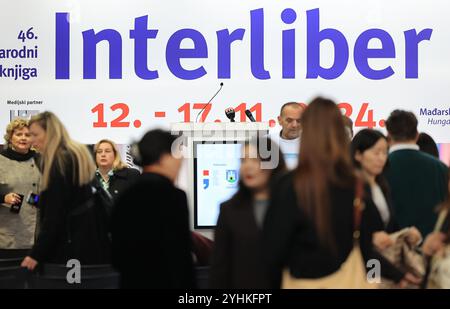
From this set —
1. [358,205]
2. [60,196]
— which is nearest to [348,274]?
[358,205]

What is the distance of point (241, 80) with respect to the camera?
6414 mm

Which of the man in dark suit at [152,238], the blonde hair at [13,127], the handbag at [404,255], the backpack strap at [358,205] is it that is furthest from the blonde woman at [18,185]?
the backpack strap at [358,205]

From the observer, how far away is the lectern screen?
5203mm

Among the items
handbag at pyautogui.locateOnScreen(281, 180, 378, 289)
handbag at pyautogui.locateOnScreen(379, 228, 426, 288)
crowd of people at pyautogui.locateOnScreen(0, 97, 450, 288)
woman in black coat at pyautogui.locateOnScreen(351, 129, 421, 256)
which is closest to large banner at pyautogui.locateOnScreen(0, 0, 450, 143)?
crowd of people at pyautogui.locateOnScreen(0, 97, 450, 288)

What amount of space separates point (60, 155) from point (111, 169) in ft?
5.94

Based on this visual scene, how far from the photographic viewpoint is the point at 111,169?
6.02m

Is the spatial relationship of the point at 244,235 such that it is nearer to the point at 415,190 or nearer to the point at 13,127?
the point at 415,190

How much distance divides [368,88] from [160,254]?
3.68m

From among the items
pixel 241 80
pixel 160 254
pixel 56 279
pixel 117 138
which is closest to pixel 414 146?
pixel 160 254

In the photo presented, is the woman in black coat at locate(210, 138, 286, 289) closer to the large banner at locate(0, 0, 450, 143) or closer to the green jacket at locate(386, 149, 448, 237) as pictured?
the green jacket at locate(386, 149, 448, 237)

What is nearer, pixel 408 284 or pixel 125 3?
pixel 408 284
